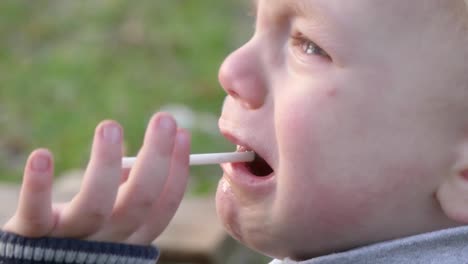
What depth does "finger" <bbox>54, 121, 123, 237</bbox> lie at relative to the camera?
3.17 ft

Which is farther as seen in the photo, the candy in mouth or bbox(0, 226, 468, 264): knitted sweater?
the candy in mouth

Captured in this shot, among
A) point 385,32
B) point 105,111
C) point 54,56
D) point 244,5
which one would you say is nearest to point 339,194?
point 385,32

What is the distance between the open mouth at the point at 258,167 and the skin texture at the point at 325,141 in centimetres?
2

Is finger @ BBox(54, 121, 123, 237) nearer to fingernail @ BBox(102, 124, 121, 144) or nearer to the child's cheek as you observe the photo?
fingernail @ BBox(102, 124, 121, 144)

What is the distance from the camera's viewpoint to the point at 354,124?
102 centimetres

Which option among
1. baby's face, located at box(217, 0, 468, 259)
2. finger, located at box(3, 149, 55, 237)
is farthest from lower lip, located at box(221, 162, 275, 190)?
finger, located at box(3, 149, 55, 237)

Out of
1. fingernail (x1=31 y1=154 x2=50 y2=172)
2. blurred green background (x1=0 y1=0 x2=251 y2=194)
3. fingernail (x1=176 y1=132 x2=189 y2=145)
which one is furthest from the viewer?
blurred green background (x1=0 y1=0 x2=251 y2=194)

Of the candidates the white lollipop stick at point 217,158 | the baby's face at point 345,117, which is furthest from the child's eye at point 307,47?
the white lollipop stick at point 217,158

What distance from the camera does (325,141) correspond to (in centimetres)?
103

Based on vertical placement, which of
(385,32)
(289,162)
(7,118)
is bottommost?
(7,118)

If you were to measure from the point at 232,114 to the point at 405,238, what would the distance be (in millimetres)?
231

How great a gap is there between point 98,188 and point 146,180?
54mm

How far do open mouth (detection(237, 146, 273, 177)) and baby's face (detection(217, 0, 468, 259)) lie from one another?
1 cm

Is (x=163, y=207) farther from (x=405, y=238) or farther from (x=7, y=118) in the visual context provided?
(x=7, y=118)
